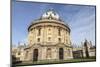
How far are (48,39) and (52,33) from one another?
9cm

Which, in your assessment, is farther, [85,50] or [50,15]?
[85,50]

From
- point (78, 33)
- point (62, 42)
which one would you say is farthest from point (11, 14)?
point (78, 33)

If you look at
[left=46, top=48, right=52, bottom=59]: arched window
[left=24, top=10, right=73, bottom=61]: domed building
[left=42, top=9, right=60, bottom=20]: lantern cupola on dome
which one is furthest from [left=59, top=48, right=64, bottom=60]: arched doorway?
[left=42, top=9, right=60, bottom=20]: lantern cupola on dome

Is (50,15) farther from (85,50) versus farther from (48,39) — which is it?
(85,50)

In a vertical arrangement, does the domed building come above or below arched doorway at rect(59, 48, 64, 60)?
above

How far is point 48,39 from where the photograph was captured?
2.66 metres

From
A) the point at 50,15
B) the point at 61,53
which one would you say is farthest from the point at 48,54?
the point at 50,15

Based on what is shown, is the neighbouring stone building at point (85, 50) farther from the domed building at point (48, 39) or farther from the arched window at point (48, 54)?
the arched window at point (48, 54)

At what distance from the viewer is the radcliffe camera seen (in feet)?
8.27

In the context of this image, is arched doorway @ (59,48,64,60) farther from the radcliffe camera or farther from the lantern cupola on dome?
the lantern cupola on dome

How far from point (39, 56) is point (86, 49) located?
67 centimetres

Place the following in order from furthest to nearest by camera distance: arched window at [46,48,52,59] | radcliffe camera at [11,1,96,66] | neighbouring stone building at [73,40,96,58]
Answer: neighbouring stone building at [73,40,96,58] < arched window at [46,48,52,59] < radcliffe camera at [11,1,96,66]

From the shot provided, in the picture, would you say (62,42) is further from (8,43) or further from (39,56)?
(8,43)

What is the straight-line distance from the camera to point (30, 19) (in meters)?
2.58
